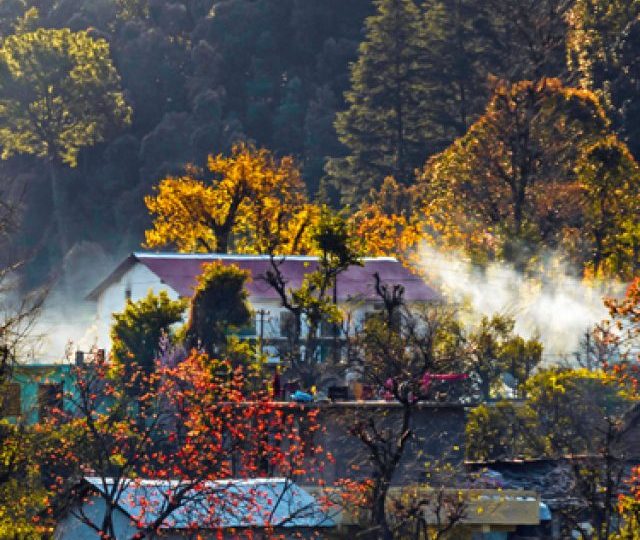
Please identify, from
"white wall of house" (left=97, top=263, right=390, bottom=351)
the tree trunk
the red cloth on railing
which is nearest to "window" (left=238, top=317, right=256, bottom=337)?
"white wall of house" (left=97, top=263, right=390, bottom=351)

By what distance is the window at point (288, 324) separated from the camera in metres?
64.8

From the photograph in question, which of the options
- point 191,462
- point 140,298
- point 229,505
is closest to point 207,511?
point 229,505

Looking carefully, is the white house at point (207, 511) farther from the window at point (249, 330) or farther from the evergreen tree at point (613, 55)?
the evergreen tree at point (613, 55)

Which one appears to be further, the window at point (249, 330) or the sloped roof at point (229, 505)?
the window at point (249, 330)

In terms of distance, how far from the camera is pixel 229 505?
115ft

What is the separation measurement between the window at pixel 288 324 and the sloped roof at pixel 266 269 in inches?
100.0

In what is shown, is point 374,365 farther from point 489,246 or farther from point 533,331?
point 489,246

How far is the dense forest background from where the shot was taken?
11069 cm

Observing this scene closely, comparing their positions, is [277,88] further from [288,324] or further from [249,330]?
[288,324]

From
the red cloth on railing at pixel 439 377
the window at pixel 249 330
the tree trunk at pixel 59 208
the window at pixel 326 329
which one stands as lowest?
the red cloth on railing at pixel 439 377

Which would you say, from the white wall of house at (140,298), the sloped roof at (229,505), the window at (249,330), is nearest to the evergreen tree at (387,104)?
the white wall of house at (140,298)

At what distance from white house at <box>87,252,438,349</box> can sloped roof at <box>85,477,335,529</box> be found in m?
37.0

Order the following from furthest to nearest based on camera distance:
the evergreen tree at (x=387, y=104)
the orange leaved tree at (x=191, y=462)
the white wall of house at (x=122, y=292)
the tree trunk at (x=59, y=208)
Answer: the tree trunk at (x=59, y=208) → the evergreen tree at (x=387, y=104) → the white wall of house at (x=122, y=292) → the orange leaved tree at (x=191, y=462)

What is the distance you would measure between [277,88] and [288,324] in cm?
7140
